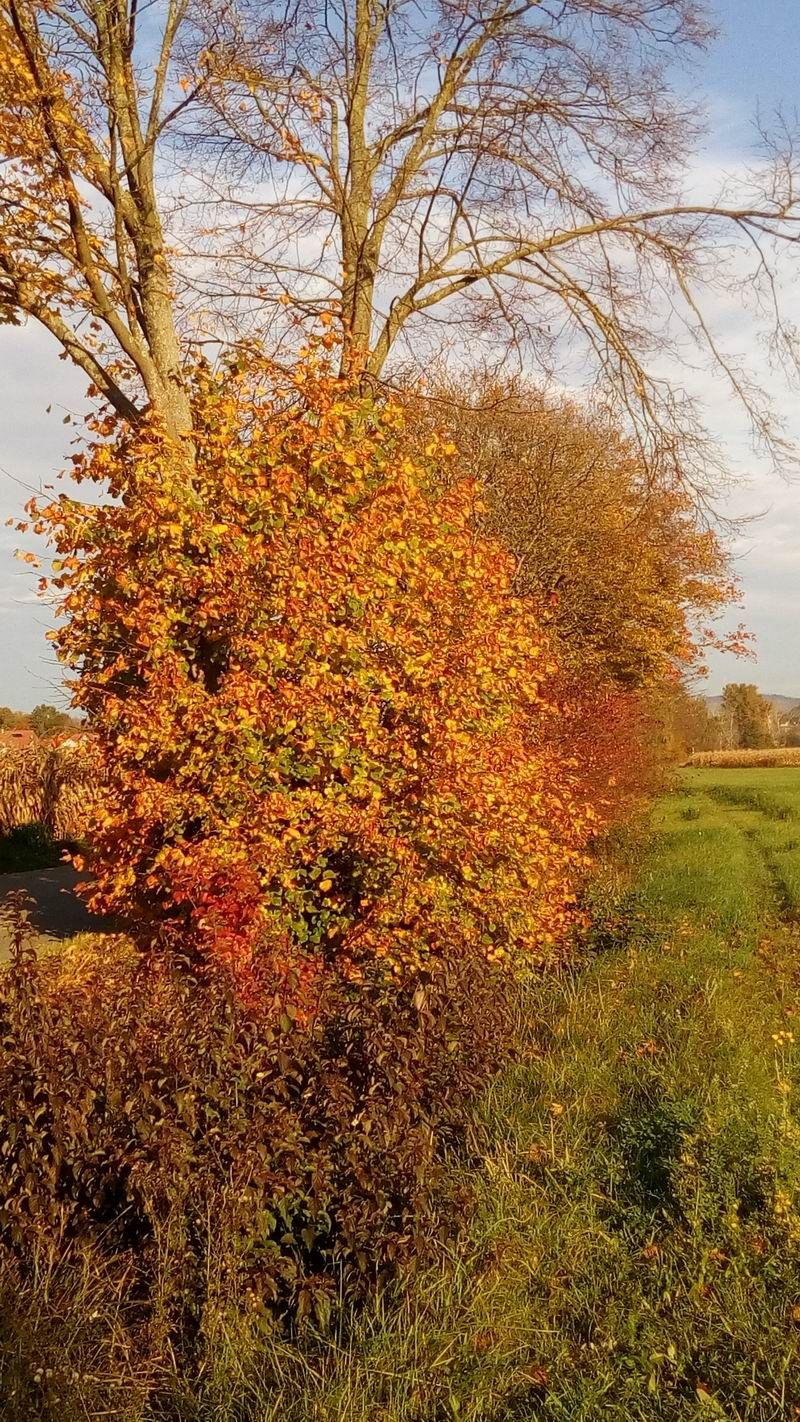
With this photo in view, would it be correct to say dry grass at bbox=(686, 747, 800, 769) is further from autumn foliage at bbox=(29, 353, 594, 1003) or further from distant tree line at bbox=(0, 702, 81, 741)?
autumn foliage at bbox=(29, 353, 594, 1003)

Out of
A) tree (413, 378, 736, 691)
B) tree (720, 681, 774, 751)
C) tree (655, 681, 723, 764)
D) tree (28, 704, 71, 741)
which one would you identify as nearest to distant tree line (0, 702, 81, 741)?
tree (28, 704, 71, 741)

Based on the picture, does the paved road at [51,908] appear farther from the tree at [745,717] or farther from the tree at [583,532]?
the tree at [745,717]

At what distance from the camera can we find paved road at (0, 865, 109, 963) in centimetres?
1135

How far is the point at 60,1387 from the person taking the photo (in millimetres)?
3711

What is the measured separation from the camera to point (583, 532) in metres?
18.1

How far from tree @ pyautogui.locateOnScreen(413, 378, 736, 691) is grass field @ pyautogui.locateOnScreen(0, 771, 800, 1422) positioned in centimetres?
812

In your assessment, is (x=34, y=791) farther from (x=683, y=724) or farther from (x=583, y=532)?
(x=683, y=724)

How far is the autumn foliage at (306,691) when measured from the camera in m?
7.15

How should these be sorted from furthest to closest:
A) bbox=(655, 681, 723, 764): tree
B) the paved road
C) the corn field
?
bbox=(655, 681, 723, 764): tree → the corn field → the paved road

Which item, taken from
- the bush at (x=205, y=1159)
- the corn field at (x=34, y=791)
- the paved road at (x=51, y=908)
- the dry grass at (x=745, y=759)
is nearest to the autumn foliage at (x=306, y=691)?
the bush at (x=205, y=1159)

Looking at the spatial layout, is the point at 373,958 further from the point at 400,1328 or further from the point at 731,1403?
the point at 731,1403

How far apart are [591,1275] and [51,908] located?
1011cm

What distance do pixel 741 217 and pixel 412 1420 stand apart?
36.5 feet

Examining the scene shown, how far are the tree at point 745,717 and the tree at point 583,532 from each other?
40235 millimetres
